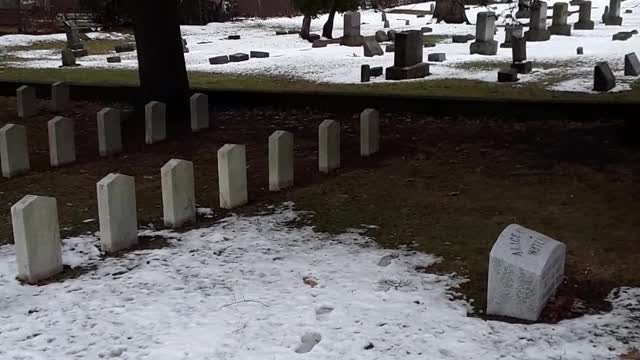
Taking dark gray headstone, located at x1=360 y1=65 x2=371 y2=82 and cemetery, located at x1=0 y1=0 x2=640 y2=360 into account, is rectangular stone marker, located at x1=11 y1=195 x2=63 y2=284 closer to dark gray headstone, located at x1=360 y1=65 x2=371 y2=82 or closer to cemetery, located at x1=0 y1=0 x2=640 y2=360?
cemetery, located at x1=0 y1=0 x2=640 y2=360

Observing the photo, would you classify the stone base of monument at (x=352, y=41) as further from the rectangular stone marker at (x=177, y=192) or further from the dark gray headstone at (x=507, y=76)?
the rectangular stone marker at (x=177, y=192)

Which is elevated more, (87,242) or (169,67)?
(169,67)

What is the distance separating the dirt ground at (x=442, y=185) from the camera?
5.45 meters

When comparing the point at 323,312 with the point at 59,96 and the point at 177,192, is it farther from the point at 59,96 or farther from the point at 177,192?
the point at 59,96

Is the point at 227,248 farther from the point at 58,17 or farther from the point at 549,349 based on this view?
the point at 58,17

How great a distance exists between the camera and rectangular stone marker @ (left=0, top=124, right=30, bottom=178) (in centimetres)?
804

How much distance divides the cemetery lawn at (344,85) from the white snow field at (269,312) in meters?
7.09

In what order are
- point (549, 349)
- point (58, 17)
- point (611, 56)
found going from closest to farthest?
point (549, 349), point (611, 56), point (58, 17)

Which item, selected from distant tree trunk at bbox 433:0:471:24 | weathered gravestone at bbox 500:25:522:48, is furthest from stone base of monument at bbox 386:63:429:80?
distant tree trunk at bbox 433:0:471:24

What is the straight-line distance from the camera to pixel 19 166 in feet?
27.1

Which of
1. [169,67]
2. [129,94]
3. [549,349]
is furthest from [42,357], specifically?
[129,94]

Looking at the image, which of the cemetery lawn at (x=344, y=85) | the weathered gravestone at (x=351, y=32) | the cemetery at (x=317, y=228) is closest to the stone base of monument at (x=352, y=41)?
the weathered gravestone at (x=351, y=32)

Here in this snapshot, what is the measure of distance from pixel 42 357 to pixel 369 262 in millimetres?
2279

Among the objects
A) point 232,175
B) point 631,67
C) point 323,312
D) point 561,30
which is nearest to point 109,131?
point 232,175
